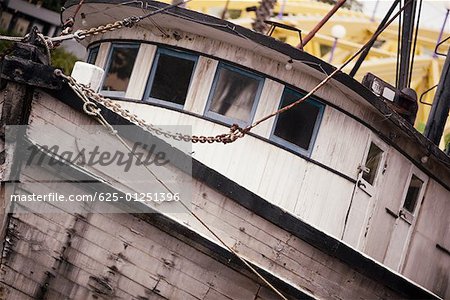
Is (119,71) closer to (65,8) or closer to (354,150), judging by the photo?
(65,8)

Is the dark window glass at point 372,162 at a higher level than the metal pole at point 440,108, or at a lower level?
lower

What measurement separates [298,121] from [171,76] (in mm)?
1382

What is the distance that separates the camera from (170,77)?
845cm

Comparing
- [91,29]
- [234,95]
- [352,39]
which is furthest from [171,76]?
[352,39]

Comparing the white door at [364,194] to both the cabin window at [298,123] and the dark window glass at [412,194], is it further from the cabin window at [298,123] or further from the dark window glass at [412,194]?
the dark window glass at [412,194]

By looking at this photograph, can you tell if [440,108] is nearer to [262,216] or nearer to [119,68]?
[119,68]

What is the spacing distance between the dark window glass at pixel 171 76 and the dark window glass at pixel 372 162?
215cm

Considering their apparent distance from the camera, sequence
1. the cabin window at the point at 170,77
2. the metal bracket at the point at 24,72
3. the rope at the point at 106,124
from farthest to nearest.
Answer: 1. the cabin window at the point at 170,77
2. the rope at the point at 106,124
3. the metal bracket at the point at 24,72

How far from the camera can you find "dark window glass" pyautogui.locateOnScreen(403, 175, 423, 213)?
31.9 ft

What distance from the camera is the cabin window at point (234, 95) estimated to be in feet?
27.0

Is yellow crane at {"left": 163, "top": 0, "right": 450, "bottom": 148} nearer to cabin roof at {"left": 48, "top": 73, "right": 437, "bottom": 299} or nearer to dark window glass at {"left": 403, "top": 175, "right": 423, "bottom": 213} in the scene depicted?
dark window glass at {"left": 403, "top": 175, "right": 423, "bottom": 213}

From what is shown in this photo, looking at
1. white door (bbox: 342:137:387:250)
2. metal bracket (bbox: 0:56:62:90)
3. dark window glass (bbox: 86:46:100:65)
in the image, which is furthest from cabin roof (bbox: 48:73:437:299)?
dark window glass (bbox: 86:46:100:65)

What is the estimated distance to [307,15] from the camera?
96.2 ft

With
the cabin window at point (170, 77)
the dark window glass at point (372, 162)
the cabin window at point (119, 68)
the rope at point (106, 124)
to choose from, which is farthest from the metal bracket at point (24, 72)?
the dark window glass at point (372, 162)
